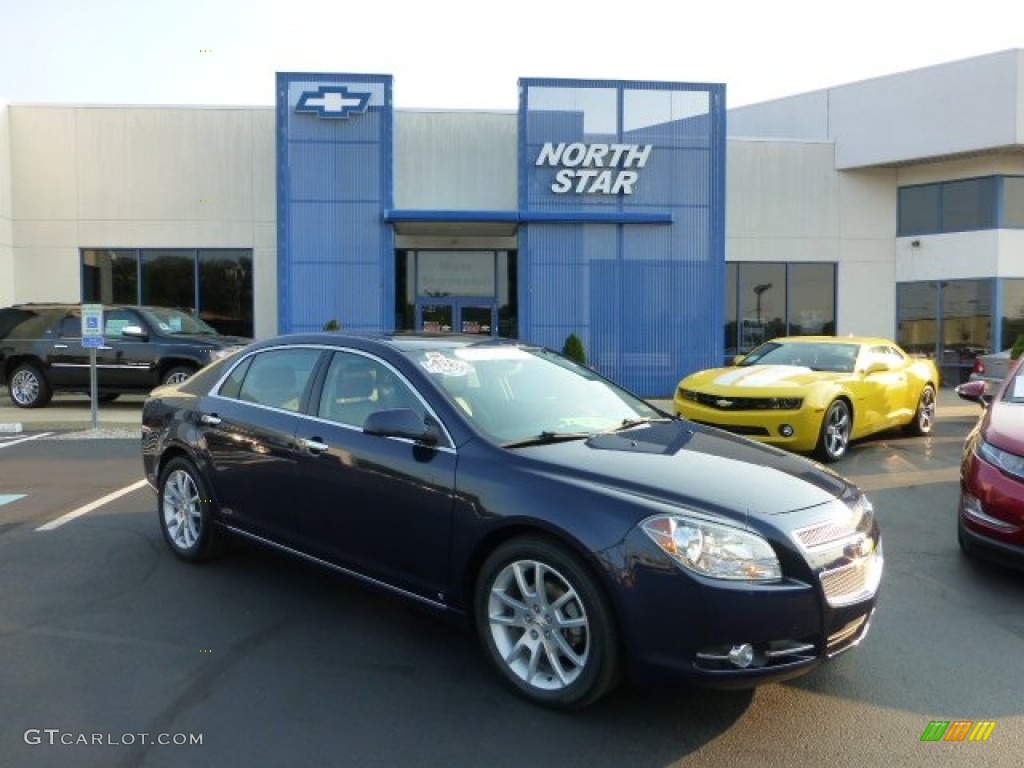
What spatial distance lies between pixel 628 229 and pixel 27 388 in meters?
11.8

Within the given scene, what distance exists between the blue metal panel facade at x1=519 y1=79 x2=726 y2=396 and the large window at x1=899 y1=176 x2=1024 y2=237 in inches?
257

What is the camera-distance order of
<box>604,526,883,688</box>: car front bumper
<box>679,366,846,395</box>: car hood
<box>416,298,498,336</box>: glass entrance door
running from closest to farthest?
1. <box>604,526,883,688</box>: car front bumper
2. <box>679,366,846,395</box>: car hood
3. <box>416,298,498,336</box>: glass entrance door

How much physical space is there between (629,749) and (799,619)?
0.79m

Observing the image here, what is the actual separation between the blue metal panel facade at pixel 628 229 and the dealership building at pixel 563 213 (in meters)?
0.05

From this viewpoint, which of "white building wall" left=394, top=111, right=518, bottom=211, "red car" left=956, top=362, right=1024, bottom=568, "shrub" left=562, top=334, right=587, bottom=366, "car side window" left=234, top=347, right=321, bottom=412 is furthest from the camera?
"white building wall" left=394, top=111, right=518, bottom=211

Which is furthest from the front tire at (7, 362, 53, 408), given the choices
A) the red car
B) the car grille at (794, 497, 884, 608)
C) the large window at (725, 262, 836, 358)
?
the large window at (725, 262, 836, 358)

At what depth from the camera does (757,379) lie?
972cm

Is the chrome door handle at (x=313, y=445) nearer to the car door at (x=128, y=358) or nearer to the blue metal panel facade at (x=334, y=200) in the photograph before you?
the car door at (x=128, y=358)

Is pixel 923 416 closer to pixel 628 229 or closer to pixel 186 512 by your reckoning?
pixel 628 229

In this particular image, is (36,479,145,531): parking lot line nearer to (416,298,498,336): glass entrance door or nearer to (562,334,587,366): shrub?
(562,334,587,366): shrub

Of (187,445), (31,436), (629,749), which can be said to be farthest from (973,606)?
(31,436)

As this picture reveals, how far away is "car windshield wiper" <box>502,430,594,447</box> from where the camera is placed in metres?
3.88

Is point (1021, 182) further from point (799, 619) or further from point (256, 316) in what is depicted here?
point (799, 619)

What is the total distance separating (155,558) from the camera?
552cm
